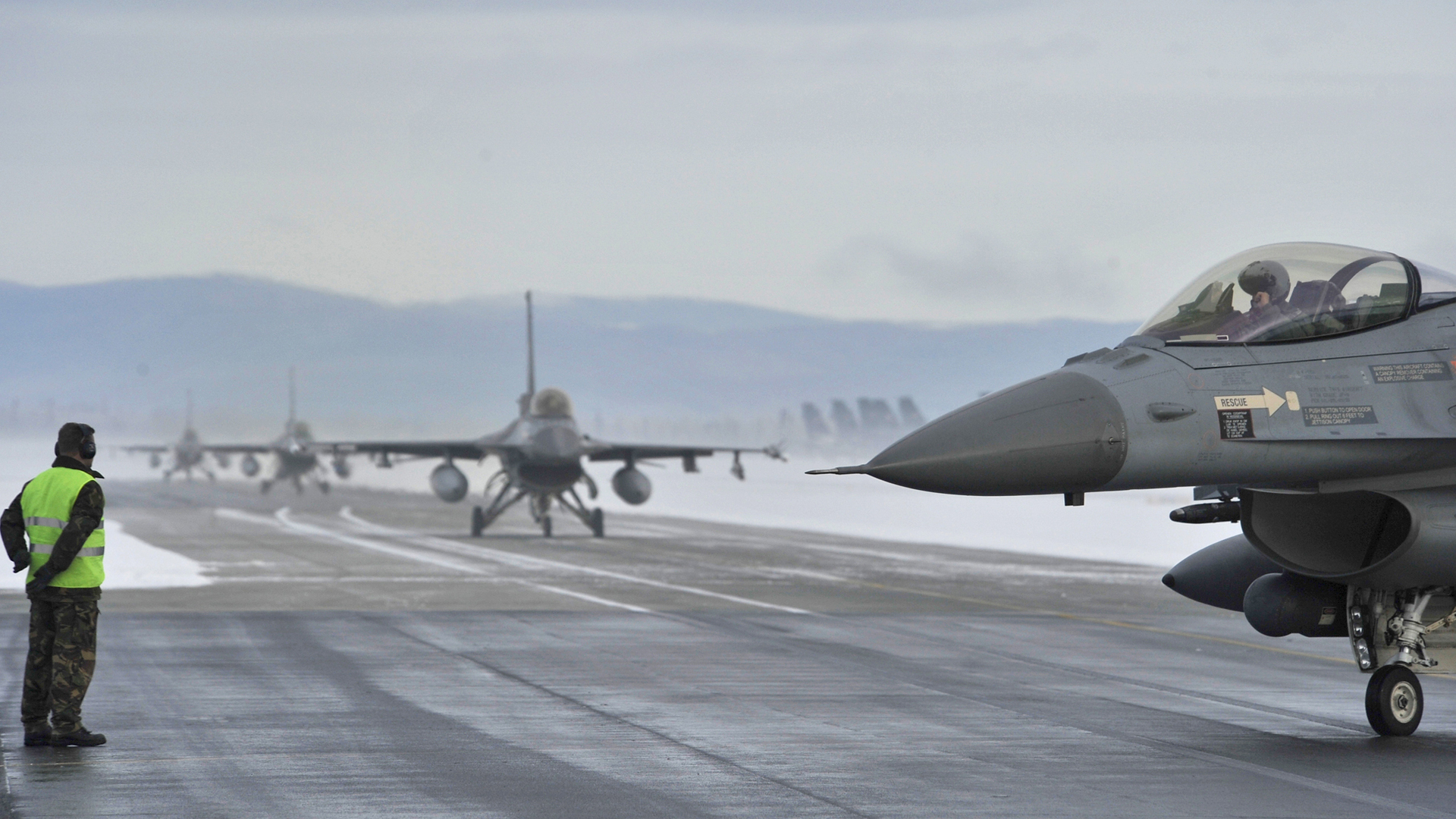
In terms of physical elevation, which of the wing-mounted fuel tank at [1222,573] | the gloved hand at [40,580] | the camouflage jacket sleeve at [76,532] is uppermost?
the camouflage jacket sleeve at [76,532]

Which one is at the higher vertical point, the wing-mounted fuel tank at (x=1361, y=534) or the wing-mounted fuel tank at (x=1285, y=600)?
the wing-mounted fuel tank at (x=1361, y=534)

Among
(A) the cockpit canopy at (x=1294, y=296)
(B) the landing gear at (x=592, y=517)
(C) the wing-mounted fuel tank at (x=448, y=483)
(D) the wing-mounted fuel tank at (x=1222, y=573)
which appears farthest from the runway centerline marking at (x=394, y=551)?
(A) the cockpit canopy at (x=1294, y=296)

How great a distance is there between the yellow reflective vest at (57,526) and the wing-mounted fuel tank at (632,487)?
27.3 metres

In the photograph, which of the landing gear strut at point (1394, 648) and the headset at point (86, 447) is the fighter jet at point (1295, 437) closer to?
the landing gear strut at point (1394, 648)

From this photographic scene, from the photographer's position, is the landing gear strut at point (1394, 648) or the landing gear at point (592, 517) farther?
the landing gear at point (592, 517)

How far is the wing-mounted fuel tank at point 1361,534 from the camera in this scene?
31.9 feet

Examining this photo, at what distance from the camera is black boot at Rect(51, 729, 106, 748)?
31.8 feet

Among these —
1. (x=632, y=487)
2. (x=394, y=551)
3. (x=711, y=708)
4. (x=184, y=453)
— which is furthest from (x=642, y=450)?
(x=184, y=453)

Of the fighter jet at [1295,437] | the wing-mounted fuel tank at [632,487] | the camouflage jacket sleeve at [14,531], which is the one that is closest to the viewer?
the fighter jet at [1295,437]

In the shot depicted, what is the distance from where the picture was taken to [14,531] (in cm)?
1016

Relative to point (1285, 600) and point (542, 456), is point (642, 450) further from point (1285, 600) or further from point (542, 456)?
point (1285, 600)

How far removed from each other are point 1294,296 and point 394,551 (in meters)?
24.8

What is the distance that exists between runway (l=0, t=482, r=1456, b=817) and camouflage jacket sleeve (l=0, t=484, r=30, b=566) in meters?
1.18

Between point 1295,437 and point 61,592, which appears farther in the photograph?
point 61,592
